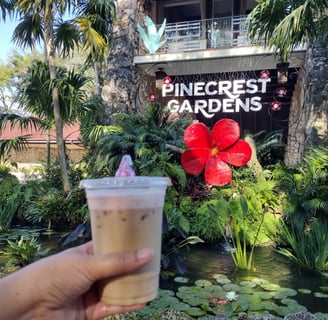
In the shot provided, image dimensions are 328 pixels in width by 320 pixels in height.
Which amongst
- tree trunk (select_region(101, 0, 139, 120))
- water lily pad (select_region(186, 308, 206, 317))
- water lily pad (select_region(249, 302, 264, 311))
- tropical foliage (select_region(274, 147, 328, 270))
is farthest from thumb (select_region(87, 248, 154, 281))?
tree trunk (select_region(101, 0, 139, 120))

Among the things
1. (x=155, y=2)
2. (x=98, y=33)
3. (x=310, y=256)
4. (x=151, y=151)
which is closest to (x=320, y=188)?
(x=310, y=256)

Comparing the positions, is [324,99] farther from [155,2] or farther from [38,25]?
[155,2]

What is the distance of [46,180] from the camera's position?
297 inches

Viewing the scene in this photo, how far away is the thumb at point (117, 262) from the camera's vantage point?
77 centimetres

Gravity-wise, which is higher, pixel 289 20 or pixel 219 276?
pixel 289 20

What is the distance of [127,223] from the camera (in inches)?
30.8

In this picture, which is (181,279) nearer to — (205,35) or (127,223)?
(127,223)

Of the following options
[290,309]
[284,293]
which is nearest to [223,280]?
[284,293]

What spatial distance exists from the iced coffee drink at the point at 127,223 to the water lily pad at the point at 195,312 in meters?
1.93

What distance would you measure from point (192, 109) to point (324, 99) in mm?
3433

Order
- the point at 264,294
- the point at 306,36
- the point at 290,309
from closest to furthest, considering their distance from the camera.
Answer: the point at 290,309
the point at 264,294
the point at 306,36

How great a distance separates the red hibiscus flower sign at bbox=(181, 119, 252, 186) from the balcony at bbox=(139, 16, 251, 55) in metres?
5.68

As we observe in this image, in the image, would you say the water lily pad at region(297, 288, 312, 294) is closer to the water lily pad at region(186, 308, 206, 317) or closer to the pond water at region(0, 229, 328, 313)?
the pond water at region(0, 229, 328, 313)

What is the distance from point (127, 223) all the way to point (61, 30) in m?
6.49
